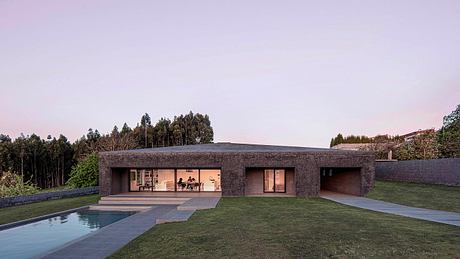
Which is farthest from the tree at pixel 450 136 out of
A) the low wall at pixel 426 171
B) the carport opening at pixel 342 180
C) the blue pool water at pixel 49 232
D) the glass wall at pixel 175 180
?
the blue pool water at pixel 49 232

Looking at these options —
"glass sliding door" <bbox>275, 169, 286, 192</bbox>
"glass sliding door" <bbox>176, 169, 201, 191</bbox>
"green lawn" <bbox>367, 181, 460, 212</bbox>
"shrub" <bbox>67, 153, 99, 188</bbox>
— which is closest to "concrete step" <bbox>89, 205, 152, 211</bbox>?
"glass sliding door" <bbox>176, 169, 201, 191</bbox>

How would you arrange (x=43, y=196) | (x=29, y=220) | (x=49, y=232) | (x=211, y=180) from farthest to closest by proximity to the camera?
(x=211, y=180) → (x=43, y=196) → (x=29, y=220) → (x=49, y=232)

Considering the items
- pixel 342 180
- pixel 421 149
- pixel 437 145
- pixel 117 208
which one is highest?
pixel 437 145

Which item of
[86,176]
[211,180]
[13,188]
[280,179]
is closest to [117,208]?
[211,180]

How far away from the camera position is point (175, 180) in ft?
66.0

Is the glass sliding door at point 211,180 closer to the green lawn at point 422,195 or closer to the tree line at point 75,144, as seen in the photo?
the green lawn at point 422,195

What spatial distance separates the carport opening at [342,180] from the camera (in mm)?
18328

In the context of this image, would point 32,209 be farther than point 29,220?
Yes

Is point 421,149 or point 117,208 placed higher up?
point 421,149

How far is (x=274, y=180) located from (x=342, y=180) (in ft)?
15.2

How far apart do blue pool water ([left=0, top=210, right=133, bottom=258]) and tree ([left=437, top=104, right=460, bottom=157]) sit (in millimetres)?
26533

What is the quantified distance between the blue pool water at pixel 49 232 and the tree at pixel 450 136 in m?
26.5

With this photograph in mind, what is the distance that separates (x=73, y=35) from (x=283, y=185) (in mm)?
14858

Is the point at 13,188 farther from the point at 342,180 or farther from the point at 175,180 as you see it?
the point at 342,180
